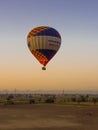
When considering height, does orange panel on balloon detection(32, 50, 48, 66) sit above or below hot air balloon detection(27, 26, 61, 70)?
below

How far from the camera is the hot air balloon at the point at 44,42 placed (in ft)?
188

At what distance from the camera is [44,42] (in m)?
57.2

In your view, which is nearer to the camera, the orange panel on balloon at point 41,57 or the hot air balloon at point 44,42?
the hot air balloon at point 44,42

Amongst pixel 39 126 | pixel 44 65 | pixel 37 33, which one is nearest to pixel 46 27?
pixel 37 33

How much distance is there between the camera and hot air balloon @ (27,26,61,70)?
57.3 metres

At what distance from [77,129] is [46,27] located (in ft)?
76.8

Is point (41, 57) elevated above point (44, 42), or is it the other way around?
point (44, 42)

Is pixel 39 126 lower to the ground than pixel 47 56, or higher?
lower

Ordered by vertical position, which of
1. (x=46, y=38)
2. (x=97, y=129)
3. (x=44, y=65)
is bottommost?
(x=97, y=129)

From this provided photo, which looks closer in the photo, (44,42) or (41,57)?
(44,42)

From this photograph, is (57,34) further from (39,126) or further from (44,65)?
(39,126)

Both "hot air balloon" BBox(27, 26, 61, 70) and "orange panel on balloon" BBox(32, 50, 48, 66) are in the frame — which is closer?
"hot air balloon" BBox(27, 26, 61, 70)

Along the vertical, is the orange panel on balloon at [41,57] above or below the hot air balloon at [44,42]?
below

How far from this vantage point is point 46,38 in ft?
188
